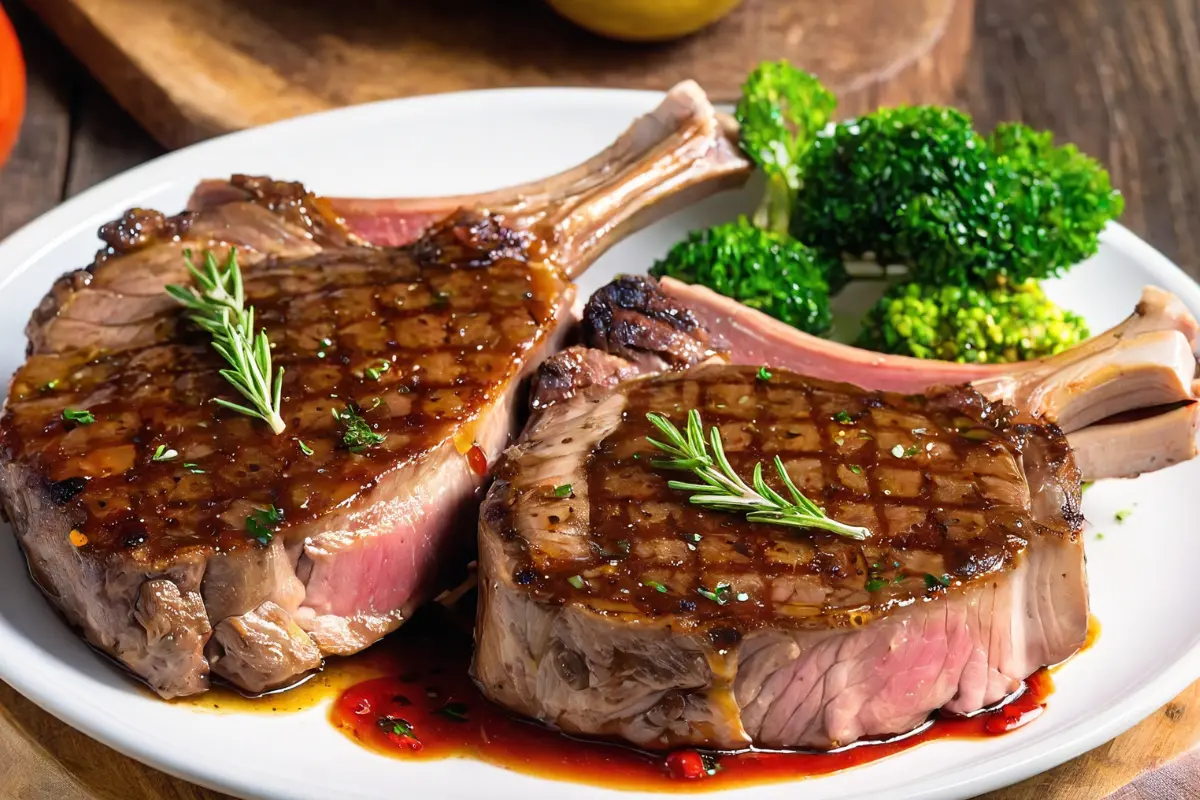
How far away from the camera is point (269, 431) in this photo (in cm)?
355

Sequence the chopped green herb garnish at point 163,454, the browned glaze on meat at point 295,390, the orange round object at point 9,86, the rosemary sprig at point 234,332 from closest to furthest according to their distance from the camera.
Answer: the browned glaze on meat at point 295,390
the chopped green herb garnish at point 163,454
the rosemary sprig at point 234,332
the orange round object at point 9,86

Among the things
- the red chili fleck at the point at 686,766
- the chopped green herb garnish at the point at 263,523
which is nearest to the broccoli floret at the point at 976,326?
the red chili fleck at the point at 686,766

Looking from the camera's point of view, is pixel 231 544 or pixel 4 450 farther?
pixel 4 450

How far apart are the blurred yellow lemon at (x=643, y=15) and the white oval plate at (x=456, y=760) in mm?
694

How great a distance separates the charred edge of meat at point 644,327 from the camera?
13.1 ft

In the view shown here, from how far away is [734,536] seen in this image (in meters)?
3.29

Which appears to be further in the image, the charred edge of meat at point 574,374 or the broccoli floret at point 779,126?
the broccoli floret at point 779,126

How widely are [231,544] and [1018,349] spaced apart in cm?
279

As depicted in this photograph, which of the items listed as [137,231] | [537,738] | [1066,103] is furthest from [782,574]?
[1066,103]

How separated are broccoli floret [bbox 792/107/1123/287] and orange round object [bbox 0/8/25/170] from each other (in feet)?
11.7

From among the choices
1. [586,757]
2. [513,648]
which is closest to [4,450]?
[513,648]

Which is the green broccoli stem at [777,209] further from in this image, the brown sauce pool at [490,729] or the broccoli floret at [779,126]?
the brown sauce pool at [490,729]

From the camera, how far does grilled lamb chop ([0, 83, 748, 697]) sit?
331 centimetres

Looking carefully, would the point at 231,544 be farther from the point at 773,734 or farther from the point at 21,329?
the point at 21,329
